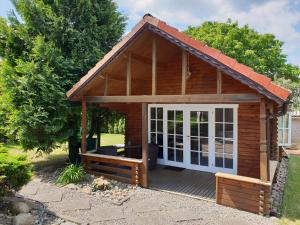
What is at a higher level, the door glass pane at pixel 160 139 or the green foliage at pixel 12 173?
the door glass pane at pixel 160 139

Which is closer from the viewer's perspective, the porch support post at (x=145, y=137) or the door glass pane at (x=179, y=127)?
the porch support post at (x=145, y=137)

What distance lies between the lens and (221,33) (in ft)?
62.4

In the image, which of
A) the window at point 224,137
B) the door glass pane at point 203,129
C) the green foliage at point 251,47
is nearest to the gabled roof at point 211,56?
the window at point 224,137

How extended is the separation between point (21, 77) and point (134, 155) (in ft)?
15.2

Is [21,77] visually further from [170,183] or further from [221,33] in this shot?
[221,33]

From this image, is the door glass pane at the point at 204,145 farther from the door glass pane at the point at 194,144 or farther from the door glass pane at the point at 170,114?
the door glass pane at the point at 170,114

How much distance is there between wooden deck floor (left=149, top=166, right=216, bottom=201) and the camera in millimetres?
6086

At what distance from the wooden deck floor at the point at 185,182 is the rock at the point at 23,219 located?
2989 millimetres

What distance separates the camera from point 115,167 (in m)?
7.18

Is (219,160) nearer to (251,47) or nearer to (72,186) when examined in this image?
(72,186)

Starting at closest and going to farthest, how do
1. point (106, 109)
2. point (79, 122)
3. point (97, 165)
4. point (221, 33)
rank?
point (97, 165), point (79, 122), point (106, 109), point (221, 33)

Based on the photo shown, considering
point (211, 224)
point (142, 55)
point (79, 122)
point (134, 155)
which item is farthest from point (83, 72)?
point (211, 224)

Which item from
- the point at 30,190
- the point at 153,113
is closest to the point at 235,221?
the point at 153,113

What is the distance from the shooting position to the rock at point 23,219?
4.39 m
